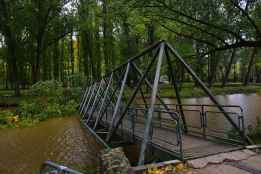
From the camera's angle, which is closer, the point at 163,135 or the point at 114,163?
the point at 114,163

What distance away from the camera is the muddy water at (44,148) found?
766 cm

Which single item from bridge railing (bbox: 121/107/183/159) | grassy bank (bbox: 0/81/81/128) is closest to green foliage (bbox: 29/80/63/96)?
grassy bank (bbox: 0/81/81/128)

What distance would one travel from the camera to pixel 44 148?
31.8 feet

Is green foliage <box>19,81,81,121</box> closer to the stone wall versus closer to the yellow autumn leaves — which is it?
the stone wall

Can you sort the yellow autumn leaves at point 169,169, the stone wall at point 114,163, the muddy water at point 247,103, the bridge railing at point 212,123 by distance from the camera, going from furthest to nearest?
the muddy water at point 247,103, the bridge railing at point 212,123, the yellow autumn leaves at point 169,169, the stone wall at point 114,163

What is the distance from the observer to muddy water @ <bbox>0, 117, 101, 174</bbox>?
7.66 m

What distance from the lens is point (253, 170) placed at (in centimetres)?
436

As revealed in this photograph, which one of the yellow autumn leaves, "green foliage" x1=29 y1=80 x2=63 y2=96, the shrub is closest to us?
the yellow autumn leaves

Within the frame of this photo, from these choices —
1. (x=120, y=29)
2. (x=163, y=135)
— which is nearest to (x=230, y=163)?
(x=163, y=135)

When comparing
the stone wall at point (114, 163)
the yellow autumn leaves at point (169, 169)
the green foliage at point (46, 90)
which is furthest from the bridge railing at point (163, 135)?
the green foliage at point (46, 90)

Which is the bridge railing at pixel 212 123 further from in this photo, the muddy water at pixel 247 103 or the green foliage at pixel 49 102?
the green foliage at pixel 49 102

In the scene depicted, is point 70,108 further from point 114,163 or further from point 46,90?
point 114,163

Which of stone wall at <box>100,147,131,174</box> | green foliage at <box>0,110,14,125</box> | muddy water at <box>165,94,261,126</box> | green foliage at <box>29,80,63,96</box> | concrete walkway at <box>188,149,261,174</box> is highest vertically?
green foliage at <box>29,80,63,96</box>

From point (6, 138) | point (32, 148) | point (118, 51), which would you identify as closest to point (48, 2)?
point (118, 51)
